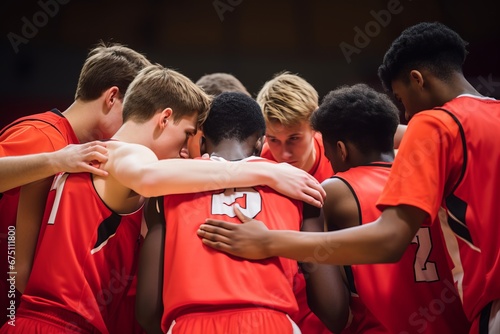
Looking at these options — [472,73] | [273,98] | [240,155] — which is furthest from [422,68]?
[472,73]

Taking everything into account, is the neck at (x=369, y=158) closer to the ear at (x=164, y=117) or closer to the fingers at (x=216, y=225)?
the fingers at (x=216, y=225)

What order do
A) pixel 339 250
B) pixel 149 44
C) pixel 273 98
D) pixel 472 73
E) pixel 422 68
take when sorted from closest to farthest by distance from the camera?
pixel 339 250
pixel 422 68
pixel 273 98
pixel 472 73
pixel 149 44

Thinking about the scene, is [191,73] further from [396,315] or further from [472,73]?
[396,315]

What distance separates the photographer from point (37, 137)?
3.31 metres

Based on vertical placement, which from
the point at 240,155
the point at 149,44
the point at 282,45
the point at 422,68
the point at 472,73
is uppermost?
the point at 422,68

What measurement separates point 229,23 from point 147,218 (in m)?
6.27

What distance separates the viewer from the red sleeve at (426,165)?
7.35 feet

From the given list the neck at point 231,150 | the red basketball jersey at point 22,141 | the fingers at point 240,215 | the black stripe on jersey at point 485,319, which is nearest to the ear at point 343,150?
the neck at point 231,150

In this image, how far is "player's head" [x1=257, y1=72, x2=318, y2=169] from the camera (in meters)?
4.22

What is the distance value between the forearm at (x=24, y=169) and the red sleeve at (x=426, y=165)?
64.5 inches

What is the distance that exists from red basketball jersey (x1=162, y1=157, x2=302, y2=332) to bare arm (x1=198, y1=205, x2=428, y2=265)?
6 centimetres

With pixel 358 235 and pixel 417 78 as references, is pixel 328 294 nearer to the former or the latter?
pixel 358 235

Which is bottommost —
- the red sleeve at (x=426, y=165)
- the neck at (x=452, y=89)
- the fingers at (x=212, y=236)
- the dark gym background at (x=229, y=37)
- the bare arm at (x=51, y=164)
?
the dark gym background at (x=229, y=37)

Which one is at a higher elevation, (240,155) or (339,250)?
(240,155)
